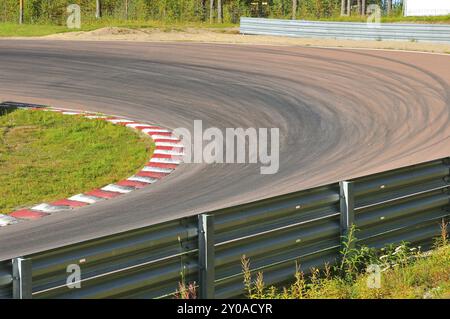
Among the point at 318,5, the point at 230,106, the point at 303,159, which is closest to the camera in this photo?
the point at 303,159

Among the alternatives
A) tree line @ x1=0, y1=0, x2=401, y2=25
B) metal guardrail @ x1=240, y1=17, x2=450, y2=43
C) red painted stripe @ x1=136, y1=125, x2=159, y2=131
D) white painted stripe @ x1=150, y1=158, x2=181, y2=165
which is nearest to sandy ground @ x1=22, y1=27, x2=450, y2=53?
metal guardrail @ x1=240, y1=17, x2=450, y2=43

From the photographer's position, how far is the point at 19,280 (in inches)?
260

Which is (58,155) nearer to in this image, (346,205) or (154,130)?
(154,130)

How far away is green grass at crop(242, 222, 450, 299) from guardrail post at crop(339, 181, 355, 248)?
9.8 inches

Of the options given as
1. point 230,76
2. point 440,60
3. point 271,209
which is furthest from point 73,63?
point 271,209

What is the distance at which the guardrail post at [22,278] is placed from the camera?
658 centimetres

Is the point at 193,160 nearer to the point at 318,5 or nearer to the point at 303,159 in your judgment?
the point at 303,159

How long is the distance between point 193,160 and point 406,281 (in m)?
8.90

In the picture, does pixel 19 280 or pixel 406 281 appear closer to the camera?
pixel 19 280

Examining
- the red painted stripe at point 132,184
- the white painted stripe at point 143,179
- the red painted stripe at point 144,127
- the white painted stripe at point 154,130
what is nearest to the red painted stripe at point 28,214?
the red painted stripe at point 132,184

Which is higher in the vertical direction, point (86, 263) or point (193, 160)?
point (86, 263)

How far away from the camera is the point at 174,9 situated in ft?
211

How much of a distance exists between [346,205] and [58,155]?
395 inches

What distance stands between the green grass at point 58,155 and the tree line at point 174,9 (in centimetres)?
3673
